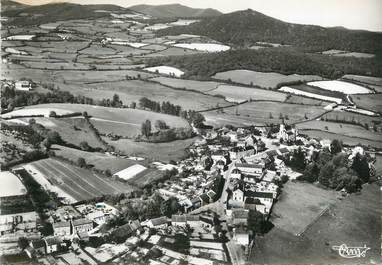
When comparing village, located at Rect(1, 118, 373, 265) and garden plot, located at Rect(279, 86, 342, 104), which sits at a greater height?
garden plot, located at Rect(279, 86, 342, 104)

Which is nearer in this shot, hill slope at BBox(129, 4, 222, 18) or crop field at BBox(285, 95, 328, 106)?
hill slope at BBox(129, 4, 222, 18)

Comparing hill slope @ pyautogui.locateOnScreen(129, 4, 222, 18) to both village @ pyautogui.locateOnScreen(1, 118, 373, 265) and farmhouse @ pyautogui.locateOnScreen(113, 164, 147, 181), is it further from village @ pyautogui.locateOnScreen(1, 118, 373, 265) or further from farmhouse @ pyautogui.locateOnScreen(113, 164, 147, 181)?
farmhouse @ pyautogui.locateOnScreen(113, 164, 147, 181)

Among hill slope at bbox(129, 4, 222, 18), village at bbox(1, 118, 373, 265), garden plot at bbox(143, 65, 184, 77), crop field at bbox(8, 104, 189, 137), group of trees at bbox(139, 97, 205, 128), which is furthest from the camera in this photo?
garden plot at bbox(143, 65, 184, 77)

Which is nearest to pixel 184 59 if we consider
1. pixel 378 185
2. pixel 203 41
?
pixel 203 41

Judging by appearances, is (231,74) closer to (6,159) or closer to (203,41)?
(203,41)

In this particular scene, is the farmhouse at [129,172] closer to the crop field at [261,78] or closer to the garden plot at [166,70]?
the garden plot at [166,70]

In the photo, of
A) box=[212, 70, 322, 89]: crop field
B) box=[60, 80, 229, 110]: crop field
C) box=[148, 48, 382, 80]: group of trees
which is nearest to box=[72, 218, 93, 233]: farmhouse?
box=[60, 80, 229, 110]: crop field

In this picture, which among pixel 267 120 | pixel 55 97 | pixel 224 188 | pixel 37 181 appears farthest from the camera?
pixel 267 120

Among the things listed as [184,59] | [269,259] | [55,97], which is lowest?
[269,259]
